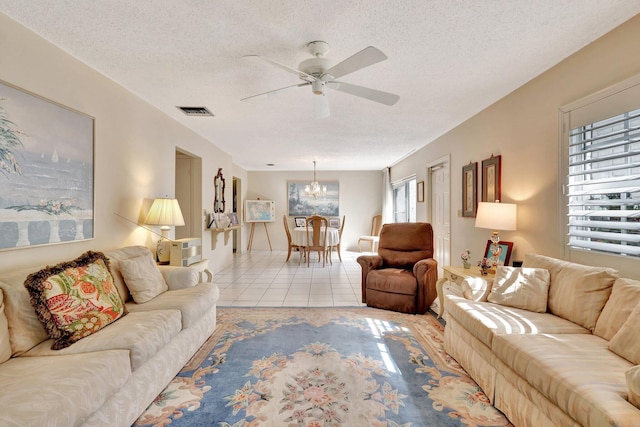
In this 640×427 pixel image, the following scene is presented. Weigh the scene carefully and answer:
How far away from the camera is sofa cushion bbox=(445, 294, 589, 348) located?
71.6 inches

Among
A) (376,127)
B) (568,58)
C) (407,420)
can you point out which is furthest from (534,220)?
(376,127)

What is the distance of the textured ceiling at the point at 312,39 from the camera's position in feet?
5.81

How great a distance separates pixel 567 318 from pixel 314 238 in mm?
4830

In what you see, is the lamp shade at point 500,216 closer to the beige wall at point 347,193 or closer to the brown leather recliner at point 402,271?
the brown leather recliner at point 402,271

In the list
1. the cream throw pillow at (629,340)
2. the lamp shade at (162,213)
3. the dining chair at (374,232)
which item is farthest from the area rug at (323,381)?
the dining chair at (374,232)

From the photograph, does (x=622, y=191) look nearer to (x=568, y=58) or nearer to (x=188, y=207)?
(x=568, y=58)

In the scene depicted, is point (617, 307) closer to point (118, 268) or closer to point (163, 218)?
point (118, 268)

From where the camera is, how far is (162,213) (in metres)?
3.12

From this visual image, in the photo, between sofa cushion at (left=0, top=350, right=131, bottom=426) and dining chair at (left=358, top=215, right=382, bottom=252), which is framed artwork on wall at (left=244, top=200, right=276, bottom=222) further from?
sofa cushion at (left=0, top=350, right=131, bottom=426)

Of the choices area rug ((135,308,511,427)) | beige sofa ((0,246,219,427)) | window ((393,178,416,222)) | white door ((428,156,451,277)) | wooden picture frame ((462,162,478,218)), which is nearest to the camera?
beige sofa ((0,246,219,427))

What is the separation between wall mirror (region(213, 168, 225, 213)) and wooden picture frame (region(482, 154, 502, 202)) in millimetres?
4323

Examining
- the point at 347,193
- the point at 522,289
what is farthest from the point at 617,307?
the point at 347,193

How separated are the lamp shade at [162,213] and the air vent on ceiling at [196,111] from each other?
1.13 m

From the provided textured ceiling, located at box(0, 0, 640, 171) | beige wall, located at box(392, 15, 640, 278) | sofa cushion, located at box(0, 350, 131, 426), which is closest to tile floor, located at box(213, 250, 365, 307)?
beige wall, located at box(392, 15, 640, 278)
